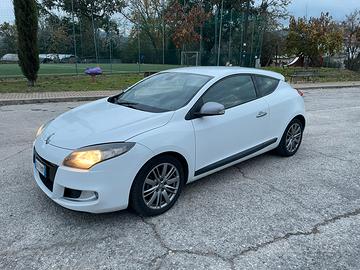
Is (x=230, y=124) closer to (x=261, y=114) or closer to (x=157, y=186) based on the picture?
(x=261, y=114)

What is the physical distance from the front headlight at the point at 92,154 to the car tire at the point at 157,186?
0.30 metres

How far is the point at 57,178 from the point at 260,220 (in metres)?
1.96

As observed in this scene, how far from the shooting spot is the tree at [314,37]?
74.6 ft

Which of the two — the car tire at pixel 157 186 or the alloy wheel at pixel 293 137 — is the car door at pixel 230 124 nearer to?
the car tire at pixel 157 186

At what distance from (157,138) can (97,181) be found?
675 millimetres

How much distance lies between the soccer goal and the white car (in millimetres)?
19452

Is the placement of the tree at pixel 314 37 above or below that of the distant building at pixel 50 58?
above

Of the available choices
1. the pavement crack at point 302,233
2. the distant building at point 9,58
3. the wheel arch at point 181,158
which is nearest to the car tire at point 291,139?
the pavement crack at point 302,233

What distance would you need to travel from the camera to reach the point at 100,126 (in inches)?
126

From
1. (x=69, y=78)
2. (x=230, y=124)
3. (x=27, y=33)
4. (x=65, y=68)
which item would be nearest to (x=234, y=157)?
(x=230, y=124)

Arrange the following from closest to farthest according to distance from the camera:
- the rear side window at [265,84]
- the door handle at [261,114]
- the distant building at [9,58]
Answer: the door handle at [261,114]
the rear side window at [265,84]
the distant building at [9,58]

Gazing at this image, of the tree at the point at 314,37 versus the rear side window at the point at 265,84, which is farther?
the tree at the point at 314,37

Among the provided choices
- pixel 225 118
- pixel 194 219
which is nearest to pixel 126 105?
pixel 225 118

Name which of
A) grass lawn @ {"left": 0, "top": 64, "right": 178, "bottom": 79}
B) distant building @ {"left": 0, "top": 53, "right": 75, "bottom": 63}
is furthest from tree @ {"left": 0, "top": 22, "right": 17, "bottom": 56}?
grass lawn @ {"left": 0, "top": 64, "right": 178, "bottom": 79}
